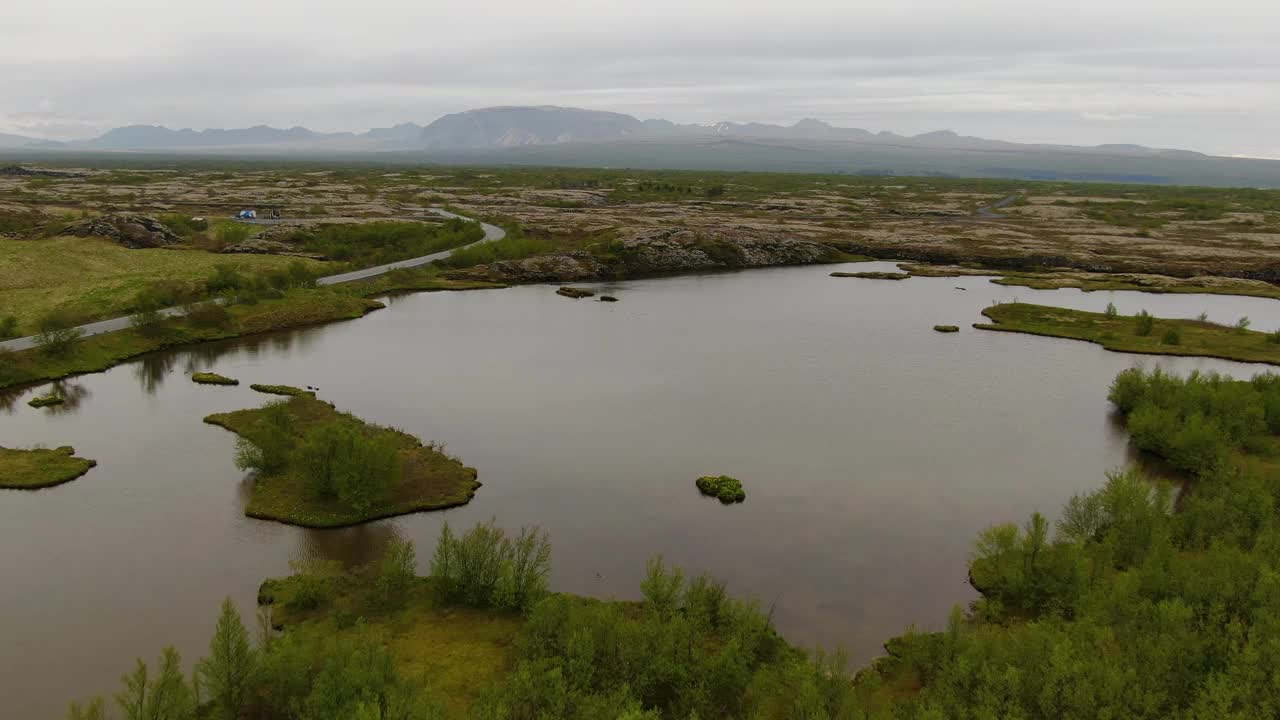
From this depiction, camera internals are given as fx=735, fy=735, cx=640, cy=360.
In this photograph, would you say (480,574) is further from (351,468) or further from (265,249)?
(265,249)

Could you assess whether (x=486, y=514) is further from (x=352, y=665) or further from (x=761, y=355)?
(x=761, y=355)

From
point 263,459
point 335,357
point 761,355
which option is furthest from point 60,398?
point 761,355

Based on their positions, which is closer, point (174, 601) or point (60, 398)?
point (174, 601)

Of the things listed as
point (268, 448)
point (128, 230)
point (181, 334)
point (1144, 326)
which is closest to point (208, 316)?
point (181, 334)

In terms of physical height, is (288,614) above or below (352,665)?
below

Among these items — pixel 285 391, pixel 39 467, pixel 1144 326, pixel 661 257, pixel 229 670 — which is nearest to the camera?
pixel 229 670

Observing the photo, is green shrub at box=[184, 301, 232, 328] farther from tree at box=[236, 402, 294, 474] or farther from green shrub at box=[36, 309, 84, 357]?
tree at box=[236, 402, 294, 474]

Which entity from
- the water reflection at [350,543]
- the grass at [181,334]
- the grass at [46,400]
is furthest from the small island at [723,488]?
the grass at [181,334]

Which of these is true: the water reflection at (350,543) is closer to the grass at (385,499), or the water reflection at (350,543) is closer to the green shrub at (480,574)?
the grass at (385,499)
